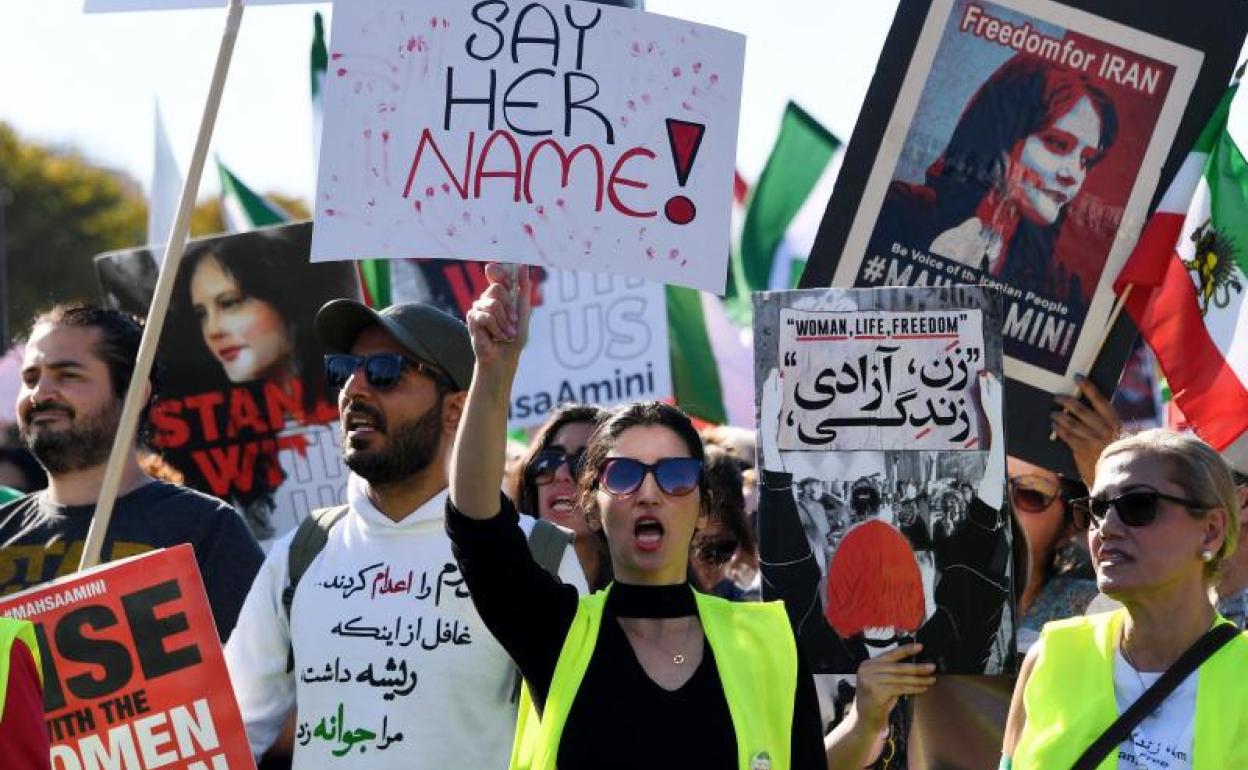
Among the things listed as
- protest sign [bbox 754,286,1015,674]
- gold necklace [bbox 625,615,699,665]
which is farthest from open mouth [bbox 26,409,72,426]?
gold necklace [bbox 625,615,699,665]

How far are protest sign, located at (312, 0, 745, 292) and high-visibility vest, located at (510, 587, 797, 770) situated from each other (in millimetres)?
751

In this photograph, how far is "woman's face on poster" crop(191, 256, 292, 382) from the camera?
723cm

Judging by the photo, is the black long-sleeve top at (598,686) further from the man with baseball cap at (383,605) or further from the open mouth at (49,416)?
Answer: the open mouth at (49,416)

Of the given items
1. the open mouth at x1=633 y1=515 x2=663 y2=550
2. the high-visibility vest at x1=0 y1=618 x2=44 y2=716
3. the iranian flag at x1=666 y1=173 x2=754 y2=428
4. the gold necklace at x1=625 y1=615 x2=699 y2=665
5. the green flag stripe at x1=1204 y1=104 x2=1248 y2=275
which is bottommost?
the iranian flag at x1=666 y1=173 x2=754 y2=428

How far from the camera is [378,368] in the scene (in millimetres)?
4699

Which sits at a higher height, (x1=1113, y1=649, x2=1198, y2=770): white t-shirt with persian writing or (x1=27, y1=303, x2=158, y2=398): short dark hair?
(x1=27, y1=303, x2=158, y2=398): short dark hair

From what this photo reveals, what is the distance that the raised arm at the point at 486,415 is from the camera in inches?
146

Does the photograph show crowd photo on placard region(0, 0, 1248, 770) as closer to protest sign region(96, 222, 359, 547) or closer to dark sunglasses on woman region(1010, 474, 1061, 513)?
dark sunglasses on woman region(1010, 474, 1061, 513)

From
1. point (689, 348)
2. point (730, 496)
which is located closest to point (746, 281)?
point (689, 348)

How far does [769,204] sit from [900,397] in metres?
6.28

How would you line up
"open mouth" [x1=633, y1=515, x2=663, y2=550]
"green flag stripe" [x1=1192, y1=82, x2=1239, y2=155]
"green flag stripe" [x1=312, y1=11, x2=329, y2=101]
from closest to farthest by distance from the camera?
"open mouth" [x1=633, y1=515, x2=663, y2=550]
"green flag stripe" [x1=1192, y1=82, x2=1239, y2=155]
"green flag stripe" [x1=312, y1=11, x2=329, y2=101]

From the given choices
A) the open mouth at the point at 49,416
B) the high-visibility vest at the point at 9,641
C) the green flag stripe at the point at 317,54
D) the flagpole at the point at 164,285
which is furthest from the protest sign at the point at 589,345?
the high-visibility vest at the point at 9,641

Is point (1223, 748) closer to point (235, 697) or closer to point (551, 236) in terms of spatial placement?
point (551, 236)

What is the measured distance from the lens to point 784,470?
15.1 feet
